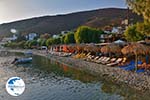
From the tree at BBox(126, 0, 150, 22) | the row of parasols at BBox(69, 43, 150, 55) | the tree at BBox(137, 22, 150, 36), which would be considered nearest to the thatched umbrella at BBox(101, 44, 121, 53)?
the row of parasols at BBox(69, 43, 150, 55)

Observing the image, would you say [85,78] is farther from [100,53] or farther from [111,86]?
[100,53]

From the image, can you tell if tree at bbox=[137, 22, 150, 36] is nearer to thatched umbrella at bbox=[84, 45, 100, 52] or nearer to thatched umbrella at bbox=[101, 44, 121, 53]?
thatched umbrella at bbox=[101, 44, 121, 53]

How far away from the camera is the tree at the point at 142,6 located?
78.1 ft

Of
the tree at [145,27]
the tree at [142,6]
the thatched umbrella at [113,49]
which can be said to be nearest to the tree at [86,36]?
the thatched umbrella at [113,49]

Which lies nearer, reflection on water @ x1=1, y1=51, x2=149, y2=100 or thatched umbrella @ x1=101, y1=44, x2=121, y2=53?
reflection on water @ x1=1, y1=51, x2=149, y2=100

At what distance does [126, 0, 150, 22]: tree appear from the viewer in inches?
937

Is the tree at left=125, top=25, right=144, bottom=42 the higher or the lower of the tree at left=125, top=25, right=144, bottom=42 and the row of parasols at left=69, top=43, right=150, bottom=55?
the higher

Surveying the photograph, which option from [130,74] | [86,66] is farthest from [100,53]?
[130,74]

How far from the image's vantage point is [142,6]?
24828mm

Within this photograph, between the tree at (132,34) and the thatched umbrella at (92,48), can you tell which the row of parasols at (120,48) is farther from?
the tree at (132,34)

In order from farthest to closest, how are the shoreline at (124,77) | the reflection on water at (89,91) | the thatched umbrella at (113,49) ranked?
the thatched umbrella at (113,49) < the shoreline at (124,77) < the reflection on water at (89,91)

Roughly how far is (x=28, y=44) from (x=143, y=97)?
146m

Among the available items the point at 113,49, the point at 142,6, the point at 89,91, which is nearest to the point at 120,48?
the point at 113,49

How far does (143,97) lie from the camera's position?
23766 mm
